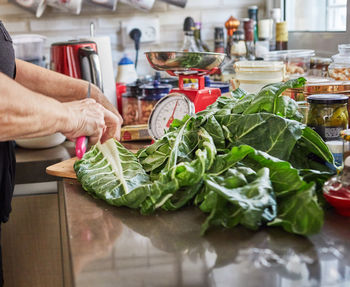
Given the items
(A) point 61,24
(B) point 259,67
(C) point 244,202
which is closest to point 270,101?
(C) point 244,202

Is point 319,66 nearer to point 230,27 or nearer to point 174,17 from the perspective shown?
point 230,27

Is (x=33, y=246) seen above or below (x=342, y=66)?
below

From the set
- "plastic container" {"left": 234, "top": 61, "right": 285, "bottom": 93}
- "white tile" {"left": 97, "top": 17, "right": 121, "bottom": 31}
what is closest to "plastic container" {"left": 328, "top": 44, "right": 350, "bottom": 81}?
"plastic container" {"left": 234, "top": 61, "right": 285, "bottom": 93}

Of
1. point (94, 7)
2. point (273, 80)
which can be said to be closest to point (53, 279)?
point (273, 80)

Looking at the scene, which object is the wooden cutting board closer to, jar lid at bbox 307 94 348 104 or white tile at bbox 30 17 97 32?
jar lid at bbox 307 94 348 104

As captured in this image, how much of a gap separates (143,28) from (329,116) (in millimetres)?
1471

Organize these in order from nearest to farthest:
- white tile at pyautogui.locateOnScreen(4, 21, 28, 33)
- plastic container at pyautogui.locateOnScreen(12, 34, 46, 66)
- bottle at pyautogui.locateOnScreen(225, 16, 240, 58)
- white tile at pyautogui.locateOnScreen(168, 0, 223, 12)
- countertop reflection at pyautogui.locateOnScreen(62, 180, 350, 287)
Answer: countertop reflection at pyautogui.locateOnScreen(62, 180, 350, 287)
plastic container at pyautogui.locateOnScreen(12, 34, 46, 66)
bottle at pyautogui.locateOnScreen(225, 16, 240, 58)
white tile at pyautogui.locateOnScreen(4, 21, 28, 33)
white tile at pyautogui.locateOnScreen(168, 0, 223, 12)

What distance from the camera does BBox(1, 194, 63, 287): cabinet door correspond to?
1615mm

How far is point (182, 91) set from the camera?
1341 mm

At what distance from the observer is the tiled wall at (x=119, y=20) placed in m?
2.32

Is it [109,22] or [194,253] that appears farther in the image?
[109,22]

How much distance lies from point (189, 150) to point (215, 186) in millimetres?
236

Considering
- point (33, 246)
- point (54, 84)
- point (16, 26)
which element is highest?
point (16, 26)

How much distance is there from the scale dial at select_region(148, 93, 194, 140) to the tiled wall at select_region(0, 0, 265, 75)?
3.73 feet
